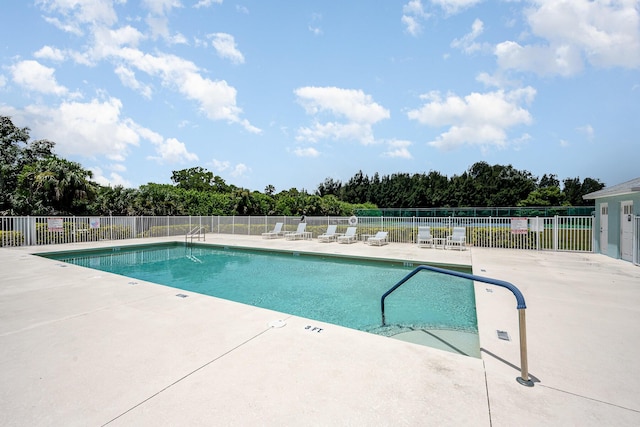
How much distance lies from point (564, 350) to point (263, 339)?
3.31 meters

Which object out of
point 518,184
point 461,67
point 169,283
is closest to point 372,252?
point 169,283

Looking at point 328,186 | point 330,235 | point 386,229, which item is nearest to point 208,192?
point 330,235

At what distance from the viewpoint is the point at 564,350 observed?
3.28m

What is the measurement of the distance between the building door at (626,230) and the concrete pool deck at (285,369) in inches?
217

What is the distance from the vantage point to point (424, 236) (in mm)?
13094

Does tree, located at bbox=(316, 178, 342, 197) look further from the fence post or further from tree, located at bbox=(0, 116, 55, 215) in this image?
the fence post

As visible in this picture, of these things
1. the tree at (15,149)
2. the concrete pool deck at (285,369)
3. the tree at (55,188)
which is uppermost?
the tree at (15,149)

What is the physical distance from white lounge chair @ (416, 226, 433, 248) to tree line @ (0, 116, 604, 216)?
16.0 metres

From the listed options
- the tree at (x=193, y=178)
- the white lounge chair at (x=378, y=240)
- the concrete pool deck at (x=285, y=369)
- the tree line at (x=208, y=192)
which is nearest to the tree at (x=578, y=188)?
the tree line at (x=208, y=192)

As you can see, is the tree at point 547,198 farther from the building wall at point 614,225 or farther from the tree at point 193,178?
the tree at point 193,178

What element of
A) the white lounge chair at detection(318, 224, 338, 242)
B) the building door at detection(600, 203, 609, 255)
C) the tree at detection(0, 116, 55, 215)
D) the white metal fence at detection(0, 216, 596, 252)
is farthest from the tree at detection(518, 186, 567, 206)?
the tree at detection(0, 116, 55, 215)

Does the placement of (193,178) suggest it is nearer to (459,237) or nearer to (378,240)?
(378,240)

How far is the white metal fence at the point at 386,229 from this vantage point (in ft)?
36.9

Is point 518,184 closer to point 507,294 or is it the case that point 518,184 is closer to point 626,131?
point 626,131
